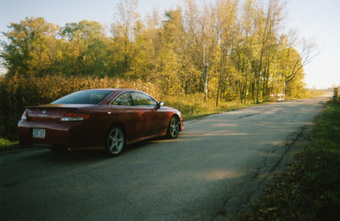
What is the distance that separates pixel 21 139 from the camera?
4828 millimetres

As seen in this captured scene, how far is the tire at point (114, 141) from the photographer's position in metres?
5.08

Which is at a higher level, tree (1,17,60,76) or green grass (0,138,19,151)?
tree (1,17,60,76)

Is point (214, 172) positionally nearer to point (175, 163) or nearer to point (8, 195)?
point (175, 163)

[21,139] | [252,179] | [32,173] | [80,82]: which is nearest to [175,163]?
[252,179]

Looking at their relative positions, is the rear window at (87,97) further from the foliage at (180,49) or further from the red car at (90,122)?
the foliage at (180,49)

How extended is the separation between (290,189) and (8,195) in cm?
411

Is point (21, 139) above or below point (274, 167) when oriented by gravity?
above

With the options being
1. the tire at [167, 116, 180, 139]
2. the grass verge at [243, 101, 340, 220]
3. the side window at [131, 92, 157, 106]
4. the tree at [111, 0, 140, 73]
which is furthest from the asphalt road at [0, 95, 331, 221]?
the tree at [111, 0, 140, 73]

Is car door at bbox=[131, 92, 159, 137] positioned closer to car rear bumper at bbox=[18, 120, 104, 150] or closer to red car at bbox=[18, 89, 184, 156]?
red car at bbox=[18, 89, 184, 156]

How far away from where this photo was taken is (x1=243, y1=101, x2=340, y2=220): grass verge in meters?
2.71

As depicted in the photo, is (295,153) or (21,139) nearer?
(21,139)

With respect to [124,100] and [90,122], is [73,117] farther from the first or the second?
[124,100]

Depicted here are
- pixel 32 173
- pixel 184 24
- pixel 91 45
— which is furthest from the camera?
pixel 91 45

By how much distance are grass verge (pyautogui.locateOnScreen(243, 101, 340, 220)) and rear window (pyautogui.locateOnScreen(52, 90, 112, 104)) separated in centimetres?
391
